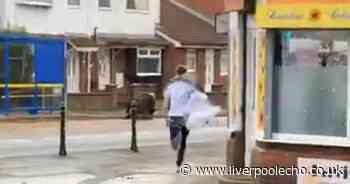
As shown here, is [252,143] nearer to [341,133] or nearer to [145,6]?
[341,133]

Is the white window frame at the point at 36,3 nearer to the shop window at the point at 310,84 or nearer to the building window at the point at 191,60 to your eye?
the building window at the point at 191,60

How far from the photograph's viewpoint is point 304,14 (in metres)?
11.5

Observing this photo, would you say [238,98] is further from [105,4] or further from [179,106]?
[105,4]

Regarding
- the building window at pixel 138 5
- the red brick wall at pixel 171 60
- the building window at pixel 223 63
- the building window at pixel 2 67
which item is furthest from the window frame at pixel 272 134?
the building window at pixel 223 63

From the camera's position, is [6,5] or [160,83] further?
[160,83]

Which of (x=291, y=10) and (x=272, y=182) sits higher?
(x=291, y=10)

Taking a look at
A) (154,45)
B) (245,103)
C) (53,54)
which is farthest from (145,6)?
(245,103)

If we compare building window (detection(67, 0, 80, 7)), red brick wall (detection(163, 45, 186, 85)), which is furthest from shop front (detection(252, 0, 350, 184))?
red brick wall (detection(163, 45, 186, 85))

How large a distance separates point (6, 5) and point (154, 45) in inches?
318

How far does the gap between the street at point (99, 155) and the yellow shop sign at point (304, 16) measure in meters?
3.35

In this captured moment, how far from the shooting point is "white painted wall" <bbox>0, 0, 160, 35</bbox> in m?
37.0

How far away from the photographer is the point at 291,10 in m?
11.6

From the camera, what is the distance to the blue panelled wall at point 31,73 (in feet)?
95.3

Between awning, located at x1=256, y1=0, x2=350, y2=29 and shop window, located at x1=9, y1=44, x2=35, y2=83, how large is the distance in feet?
60.9
